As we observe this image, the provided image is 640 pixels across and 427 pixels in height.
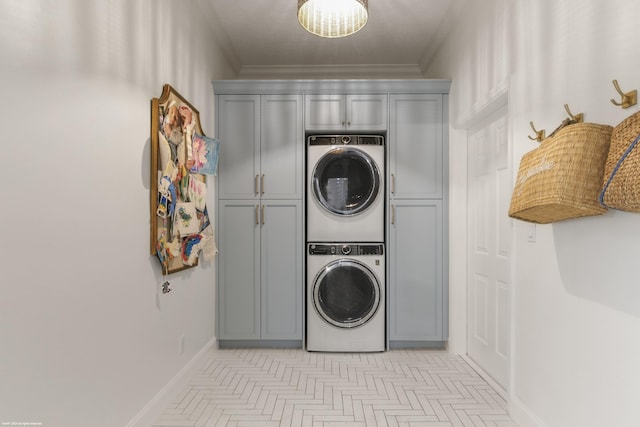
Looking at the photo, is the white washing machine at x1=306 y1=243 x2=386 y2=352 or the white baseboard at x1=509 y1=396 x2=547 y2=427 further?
the white washing machine at x1=306 y1=243 x2=386 y2=352

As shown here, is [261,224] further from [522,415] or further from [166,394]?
[522,415]

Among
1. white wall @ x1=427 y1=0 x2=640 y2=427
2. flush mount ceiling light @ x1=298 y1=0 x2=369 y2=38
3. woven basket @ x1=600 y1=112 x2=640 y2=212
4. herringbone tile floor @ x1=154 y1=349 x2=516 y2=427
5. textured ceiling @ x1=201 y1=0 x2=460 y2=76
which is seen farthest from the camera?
textured ceiling @ x1=201 y1=0 x2=460 y2=76

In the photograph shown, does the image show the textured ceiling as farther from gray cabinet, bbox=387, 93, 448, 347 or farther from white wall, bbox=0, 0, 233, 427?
white wall, bbox=0, 0, 233, 427

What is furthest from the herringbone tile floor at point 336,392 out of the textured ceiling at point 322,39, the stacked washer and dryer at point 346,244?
the textured ceiling at point 322,39

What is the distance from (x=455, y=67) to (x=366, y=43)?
0.88 metres

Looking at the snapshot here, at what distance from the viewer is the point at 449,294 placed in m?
3.02

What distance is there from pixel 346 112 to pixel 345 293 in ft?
4.94

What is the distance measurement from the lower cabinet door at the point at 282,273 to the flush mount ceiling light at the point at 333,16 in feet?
4.78

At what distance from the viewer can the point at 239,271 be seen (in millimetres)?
3061

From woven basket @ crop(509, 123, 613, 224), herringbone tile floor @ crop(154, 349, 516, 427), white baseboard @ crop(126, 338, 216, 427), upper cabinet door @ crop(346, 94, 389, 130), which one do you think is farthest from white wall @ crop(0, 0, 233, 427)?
woven basket @ crop(509, 123, 613, 224)

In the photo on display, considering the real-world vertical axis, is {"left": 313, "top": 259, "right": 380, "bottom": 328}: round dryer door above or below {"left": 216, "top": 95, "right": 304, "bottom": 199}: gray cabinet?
below

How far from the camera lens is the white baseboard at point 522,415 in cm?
176

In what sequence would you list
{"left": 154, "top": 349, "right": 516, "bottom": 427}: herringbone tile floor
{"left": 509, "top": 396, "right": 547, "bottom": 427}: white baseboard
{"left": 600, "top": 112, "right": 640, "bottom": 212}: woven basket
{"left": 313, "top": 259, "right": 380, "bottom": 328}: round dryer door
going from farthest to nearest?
{"left": 313, "top": 259, "right": 380, "bottom": 328}: round dryer door → {"left": 154, "top": 349, "right": 516, "bottom": 427}: herringbone tile floor → {"left": 509, "top": 396, "right": 547, "bottom": 427}: white baseboard → {"left": 600, "top": 112, "right": 640, "bottom": 212}: woven basket

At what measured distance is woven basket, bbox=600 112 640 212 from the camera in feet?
3.45
